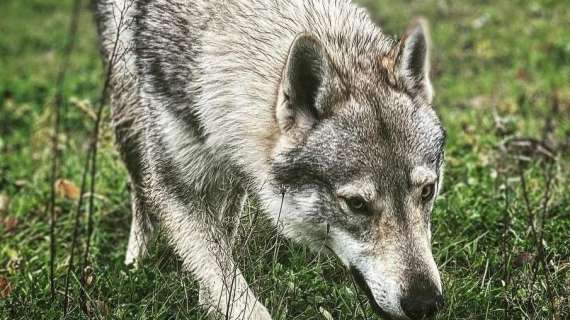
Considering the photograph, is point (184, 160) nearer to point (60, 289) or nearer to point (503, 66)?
point (60, 289)

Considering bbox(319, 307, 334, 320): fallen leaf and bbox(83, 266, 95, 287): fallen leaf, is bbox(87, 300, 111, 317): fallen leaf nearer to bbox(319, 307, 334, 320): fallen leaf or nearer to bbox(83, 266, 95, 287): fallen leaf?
bbox(83, 266, 95, 287): fallen leaf

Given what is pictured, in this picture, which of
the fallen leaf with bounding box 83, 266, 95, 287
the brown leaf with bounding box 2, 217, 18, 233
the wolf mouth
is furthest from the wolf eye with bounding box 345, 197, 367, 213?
the brown leaf with bounding box 2, 217, 18, 233

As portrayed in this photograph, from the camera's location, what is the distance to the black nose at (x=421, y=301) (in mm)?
2686

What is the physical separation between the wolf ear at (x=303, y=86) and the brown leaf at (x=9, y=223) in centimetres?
216

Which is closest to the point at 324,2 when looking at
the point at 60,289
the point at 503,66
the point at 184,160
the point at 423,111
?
the point at 423,111

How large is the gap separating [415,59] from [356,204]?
2.51 ft

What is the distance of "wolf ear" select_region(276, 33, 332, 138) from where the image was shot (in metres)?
2.89

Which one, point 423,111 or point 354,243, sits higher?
point 423,111

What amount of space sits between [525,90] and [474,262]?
12.7 feet

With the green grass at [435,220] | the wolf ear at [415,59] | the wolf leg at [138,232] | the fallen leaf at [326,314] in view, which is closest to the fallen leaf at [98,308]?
the green grass at [435,220]

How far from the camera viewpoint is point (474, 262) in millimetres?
3617

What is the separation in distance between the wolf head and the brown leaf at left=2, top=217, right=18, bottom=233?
6.53 feet

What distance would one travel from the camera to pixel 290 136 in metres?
3.09

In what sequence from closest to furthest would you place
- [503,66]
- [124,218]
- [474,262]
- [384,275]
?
A: 1. [384,275]
2. [474,262]
3. [124,218]
4. [503,66]
